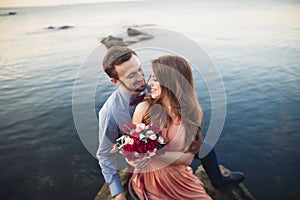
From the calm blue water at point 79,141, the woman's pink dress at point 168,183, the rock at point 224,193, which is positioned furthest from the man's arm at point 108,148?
the calm blue water at point 79,141

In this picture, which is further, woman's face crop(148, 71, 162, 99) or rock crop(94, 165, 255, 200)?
rock crop(94, 165, 255, 200)

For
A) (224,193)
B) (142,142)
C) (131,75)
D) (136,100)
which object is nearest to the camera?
(142,142)

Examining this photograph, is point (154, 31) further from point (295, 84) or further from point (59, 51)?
point (59, 51)

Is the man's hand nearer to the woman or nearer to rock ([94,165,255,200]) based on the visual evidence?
the woman

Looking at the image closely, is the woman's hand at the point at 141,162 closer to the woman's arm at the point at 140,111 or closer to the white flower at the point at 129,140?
the white flower at the point at 129,140

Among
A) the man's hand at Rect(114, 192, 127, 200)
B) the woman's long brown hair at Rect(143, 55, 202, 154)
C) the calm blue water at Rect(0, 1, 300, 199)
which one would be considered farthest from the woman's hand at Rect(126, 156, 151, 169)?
the calm blue water at Rect(0, 1, 300, 199)

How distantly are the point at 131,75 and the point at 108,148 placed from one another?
0.79 m

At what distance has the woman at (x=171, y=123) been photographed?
217 cm

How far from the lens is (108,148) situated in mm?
2510

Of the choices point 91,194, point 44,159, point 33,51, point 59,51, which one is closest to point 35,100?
point 44,159

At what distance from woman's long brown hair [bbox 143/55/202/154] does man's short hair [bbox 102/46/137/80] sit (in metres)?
0.35

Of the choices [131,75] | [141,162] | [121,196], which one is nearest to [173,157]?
[141,162]

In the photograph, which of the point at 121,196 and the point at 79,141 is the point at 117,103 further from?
the point at 79,141

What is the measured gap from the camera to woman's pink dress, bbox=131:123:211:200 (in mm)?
2279
